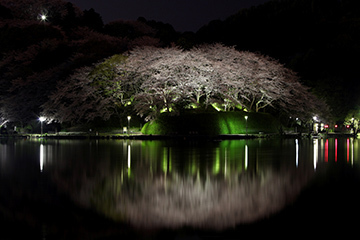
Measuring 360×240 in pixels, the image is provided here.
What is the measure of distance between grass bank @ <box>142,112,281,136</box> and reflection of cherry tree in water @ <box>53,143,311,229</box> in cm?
3435

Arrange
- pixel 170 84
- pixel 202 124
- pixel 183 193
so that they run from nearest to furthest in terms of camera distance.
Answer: pixel 183 193, pixel 202 124, pixel 170 84

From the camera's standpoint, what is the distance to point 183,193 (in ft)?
33.8

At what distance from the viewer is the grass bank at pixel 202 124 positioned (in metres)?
50.0

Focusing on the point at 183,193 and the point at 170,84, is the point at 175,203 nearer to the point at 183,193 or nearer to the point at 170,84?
the point at 183,193

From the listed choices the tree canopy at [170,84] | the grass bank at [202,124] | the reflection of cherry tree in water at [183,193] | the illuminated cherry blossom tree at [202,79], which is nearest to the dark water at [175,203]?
the reflection of cherry tree in water at [183,193]

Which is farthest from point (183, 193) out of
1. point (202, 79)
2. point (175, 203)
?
point (202, 79)

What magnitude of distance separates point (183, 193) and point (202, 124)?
132ft

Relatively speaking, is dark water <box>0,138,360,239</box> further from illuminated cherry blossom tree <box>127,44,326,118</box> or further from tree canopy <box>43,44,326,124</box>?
tree canopy <box>43,44,326,124</box>

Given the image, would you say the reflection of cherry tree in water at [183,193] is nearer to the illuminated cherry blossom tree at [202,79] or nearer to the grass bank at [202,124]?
the grass bank at [202,124]

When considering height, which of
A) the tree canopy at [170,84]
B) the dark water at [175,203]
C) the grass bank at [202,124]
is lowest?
the dark water at [175,203]

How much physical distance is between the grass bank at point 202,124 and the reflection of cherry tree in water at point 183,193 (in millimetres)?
34353

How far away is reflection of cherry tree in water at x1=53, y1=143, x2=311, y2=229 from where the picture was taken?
311 inches

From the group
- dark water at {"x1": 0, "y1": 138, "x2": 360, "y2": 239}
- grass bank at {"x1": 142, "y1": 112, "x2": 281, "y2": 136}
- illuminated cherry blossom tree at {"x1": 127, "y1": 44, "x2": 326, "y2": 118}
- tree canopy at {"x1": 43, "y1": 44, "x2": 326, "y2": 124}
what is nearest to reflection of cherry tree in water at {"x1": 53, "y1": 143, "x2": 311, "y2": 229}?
dark water at {"x1": 0, "y1": 138, "x2": 360, "y2": 239}

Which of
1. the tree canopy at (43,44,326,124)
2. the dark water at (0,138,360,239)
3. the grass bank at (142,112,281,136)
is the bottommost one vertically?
the dark water at (0,138,360,239)
